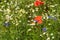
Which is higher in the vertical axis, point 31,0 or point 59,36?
point 31,0

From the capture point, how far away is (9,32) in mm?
3629

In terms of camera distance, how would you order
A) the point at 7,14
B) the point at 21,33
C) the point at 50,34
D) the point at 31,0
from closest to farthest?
the point at 50,34 < the point at 21,33 < the point at 7,14 < the point at 31,0

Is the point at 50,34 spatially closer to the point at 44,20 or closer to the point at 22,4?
the point at 44,20

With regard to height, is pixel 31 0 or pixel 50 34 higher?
pixel 31 0

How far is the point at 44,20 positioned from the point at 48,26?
186 millimetres

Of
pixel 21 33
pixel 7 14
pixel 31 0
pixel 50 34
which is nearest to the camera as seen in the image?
pixel 50 34

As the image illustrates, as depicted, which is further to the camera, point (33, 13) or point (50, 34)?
point (33, 13)

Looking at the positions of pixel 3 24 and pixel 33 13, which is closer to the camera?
pixel 3 24

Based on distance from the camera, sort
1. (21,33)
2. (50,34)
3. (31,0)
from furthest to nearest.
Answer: (31,0) < (21,33) < (50,34)

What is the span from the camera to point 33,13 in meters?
3.96

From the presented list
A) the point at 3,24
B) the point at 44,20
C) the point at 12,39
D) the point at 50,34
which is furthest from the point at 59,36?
the point at 3,24

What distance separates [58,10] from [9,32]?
0.91 metres

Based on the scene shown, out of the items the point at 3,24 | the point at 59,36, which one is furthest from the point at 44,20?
the point at 3,24

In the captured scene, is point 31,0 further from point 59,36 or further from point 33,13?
point 59,36
